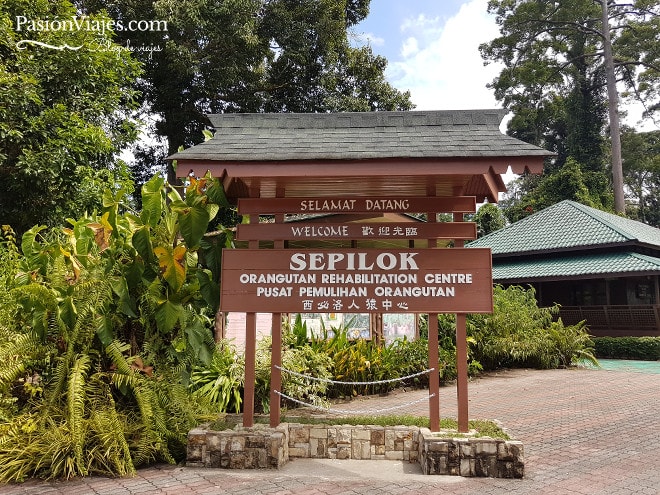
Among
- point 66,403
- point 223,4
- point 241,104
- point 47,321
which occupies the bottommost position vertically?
point 66,403

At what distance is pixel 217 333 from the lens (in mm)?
9555

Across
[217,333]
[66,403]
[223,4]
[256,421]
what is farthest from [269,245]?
[223,4]

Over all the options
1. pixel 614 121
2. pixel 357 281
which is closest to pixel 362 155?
pixel 357 281

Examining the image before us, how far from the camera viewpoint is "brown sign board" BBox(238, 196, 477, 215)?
6336mm

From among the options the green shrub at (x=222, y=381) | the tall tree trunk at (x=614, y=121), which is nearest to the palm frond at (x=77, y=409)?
the green shrub at (x=222, y=381)

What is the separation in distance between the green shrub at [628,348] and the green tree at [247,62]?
40.7 feet

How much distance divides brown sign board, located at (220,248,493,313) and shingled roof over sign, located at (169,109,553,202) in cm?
87

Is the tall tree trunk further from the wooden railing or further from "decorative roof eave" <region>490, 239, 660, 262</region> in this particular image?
the wooden railing

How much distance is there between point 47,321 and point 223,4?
49.7 ft

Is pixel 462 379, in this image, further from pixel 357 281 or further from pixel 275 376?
pixel 275 376

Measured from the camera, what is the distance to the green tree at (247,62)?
18125 millimetres

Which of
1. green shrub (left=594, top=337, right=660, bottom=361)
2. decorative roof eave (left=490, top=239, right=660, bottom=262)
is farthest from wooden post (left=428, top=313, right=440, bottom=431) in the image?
decorative roof eave (left=490, top=239, right=660, bottom=262)

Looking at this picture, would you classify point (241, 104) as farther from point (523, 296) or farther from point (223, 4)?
point (523, 296)

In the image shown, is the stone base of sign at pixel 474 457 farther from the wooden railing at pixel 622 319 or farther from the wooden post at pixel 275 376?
the wooden railing at pixel 622 319
